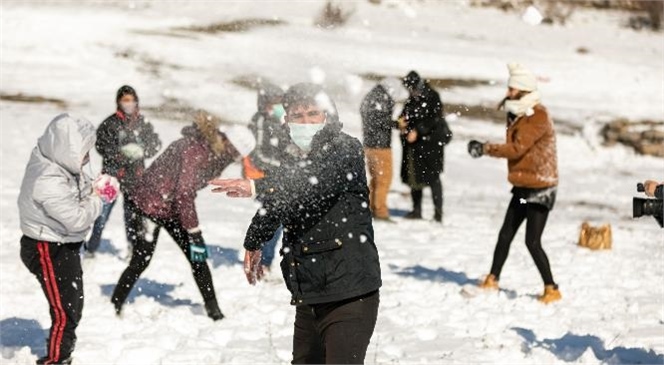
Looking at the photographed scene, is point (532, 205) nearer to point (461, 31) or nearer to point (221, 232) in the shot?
point (221, 232)

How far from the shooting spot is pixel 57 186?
566 cm

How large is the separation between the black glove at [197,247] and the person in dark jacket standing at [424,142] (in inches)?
222

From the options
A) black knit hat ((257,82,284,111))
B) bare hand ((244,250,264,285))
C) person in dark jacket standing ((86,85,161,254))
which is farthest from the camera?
black knit hat ((257,82,284,111))

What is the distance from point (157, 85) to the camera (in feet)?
74.3

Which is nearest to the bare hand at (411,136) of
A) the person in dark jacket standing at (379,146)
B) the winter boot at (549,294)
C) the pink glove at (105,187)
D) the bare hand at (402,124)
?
the bare hand at (402,124)

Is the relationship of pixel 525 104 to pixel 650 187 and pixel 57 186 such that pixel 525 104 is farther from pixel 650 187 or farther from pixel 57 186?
pixel 57 186

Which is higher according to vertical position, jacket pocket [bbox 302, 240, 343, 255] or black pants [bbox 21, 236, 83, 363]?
jacket pocket [bbox 302, 240, 343, 255]

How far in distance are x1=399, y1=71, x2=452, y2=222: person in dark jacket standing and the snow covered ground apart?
1.40 feet

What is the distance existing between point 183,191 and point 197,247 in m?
0.42

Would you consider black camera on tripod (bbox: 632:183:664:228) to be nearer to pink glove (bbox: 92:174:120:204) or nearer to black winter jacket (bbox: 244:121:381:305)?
black winter jacket (bbox: 244:121:381:305)

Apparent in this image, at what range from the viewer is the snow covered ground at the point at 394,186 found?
23.0ft

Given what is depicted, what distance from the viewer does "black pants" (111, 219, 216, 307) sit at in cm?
714

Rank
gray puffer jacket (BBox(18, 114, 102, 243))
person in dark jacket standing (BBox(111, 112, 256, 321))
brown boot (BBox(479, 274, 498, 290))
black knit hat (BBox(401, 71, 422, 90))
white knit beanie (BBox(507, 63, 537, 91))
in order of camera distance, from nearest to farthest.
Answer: gray puffer jacket (BBox(18, 114, 102, 243))
person in dark jacket standing (BBox(111, 112, 256, 321))
white knit beanie (BBox(507, 63, 537, 91))
brown boot (BBox(479, 274, 498, 290))
black knit hat (BBox(401, 71, 422, 90))

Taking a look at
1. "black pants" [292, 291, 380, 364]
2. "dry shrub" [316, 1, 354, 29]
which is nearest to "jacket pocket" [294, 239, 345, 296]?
"black pants" [292, 291, 380, 364]
